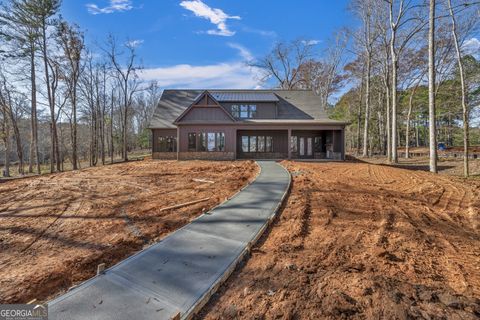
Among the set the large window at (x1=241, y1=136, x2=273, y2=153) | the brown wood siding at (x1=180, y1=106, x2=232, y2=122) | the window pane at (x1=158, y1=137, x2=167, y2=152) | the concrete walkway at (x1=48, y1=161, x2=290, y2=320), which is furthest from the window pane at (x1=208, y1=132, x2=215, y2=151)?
the concrete walkway at (x1=48, y1=161, x2=290, y2=320)

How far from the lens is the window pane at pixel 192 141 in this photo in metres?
17.2

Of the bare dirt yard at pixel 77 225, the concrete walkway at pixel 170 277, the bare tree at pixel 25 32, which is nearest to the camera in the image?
the concrete walkway at pixel 170 277

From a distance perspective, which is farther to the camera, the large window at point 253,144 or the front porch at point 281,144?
the large window at point 253,144

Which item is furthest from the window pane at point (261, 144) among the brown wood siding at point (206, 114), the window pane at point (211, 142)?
the window pane at point (211, 142)

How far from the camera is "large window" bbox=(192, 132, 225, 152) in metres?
17.2

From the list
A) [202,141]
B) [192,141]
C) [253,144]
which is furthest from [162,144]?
[253,144]

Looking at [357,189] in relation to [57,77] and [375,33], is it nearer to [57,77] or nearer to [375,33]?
[375,33]

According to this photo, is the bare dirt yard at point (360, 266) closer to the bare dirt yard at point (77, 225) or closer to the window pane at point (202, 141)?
the bare dirt yard at point (77, 225)

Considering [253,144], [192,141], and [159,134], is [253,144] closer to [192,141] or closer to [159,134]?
[192,141]

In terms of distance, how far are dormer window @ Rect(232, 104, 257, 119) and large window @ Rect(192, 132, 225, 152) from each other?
318 centimetres

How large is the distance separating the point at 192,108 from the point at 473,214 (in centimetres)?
1586

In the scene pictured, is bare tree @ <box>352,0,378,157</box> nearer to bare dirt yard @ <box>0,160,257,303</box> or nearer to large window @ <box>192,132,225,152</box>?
large window @ <box>192,132,225,152</box>
